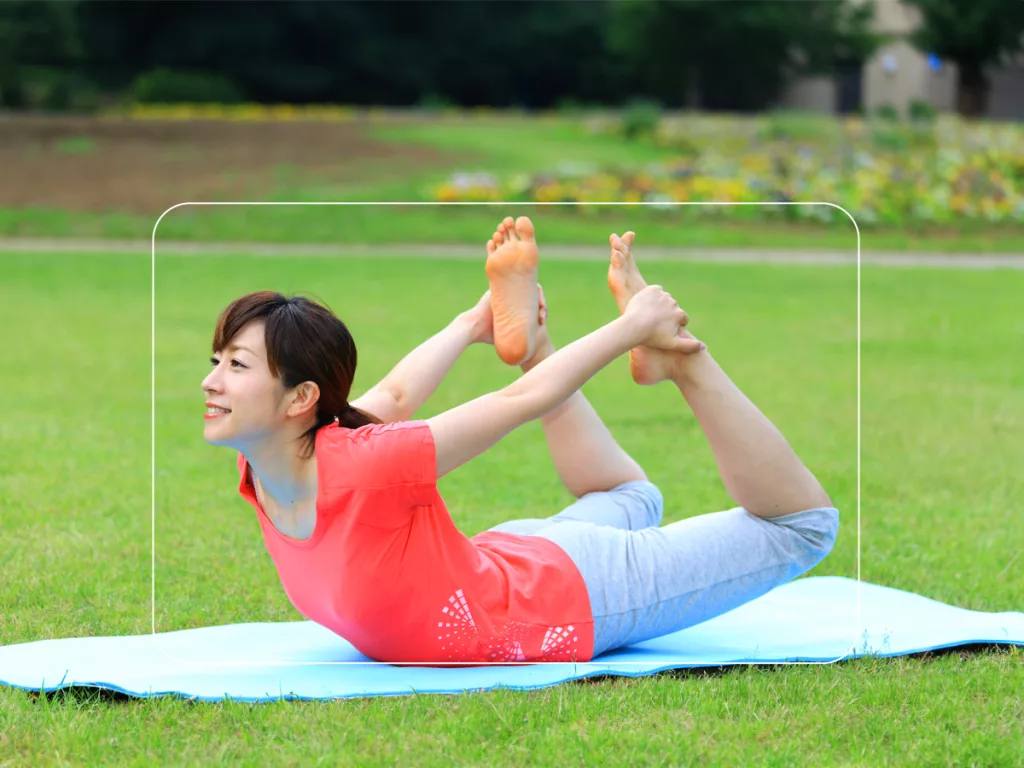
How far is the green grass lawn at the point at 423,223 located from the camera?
11.1 metres

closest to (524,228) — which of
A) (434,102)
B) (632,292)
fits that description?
(632,292)

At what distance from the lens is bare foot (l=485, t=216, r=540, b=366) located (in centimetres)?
347

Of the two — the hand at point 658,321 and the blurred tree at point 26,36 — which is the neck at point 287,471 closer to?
the hand at point 658,321

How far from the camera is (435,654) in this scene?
3.22 meters

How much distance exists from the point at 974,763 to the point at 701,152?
52.2 ft

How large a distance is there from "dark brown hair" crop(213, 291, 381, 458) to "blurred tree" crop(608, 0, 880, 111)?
2965cm

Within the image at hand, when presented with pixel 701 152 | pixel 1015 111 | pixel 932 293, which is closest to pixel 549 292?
pixel 932 293

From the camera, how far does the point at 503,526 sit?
3.49 m

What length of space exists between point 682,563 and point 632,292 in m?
0.66

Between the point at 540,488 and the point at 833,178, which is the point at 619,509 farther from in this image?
the point at 833,178

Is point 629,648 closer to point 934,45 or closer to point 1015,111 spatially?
point 934,45

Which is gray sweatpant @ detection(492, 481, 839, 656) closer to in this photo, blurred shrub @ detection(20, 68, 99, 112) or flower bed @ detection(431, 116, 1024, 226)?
flower bed @ detection(431, 116, 1024, 226)

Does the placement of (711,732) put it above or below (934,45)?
below

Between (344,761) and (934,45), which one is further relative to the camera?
(934,45)
